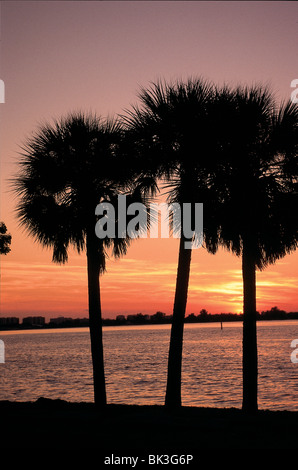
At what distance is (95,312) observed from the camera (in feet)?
60.2

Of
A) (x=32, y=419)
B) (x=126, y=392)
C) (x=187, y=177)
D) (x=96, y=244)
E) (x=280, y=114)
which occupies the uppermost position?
(x=280, y=114)

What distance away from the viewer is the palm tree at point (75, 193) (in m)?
18.3

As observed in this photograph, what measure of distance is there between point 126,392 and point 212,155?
28.0 m

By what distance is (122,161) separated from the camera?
17.4 metres

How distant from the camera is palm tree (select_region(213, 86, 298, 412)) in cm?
1591

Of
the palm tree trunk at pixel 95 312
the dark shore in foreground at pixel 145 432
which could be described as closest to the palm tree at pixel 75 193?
the palm tree trunk at pixel 95 312

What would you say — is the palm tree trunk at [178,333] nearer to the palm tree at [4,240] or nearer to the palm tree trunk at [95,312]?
the palm tree trunk at [95,312]

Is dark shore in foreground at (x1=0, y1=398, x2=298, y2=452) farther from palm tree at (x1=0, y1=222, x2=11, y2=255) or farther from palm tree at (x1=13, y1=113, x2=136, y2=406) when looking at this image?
palm tree at (x1=0, y1=222, x2=11, y2=255)

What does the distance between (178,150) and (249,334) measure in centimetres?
572

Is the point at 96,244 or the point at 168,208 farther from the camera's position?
the point at 96,244
